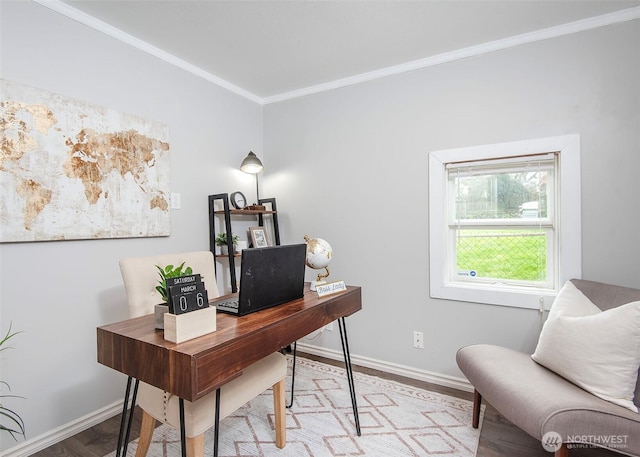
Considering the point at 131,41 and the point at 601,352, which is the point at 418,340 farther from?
the point at 131,41

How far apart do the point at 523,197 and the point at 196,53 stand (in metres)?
2.57

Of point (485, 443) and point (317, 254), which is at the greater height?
point (317, 254)

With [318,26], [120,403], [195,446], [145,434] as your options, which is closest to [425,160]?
[318,26]

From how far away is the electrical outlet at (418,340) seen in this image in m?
2.56

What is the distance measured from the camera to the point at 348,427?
1.93m

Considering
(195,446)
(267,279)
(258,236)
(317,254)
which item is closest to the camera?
(195,446)

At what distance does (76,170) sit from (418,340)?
101 inches

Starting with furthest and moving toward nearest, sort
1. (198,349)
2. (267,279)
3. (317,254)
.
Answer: (317,254) < (267,279) < (198,349)

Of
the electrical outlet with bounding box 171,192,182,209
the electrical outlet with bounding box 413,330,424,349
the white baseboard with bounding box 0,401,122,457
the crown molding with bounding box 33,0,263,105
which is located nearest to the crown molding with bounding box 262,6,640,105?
the crown molding with bounding box 33,0,263,105

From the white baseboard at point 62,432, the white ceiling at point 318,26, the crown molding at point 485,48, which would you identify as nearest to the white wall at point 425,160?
the crown molding at point 485,48

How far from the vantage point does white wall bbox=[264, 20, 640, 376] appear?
1995 millimetres

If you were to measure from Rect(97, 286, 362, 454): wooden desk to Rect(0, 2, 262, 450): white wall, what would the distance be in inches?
35.5

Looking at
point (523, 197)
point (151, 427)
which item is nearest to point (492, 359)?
point (523, 197)

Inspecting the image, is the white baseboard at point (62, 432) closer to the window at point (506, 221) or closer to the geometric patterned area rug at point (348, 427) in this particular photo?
the geometric patterned area rug at point (348, 427)
